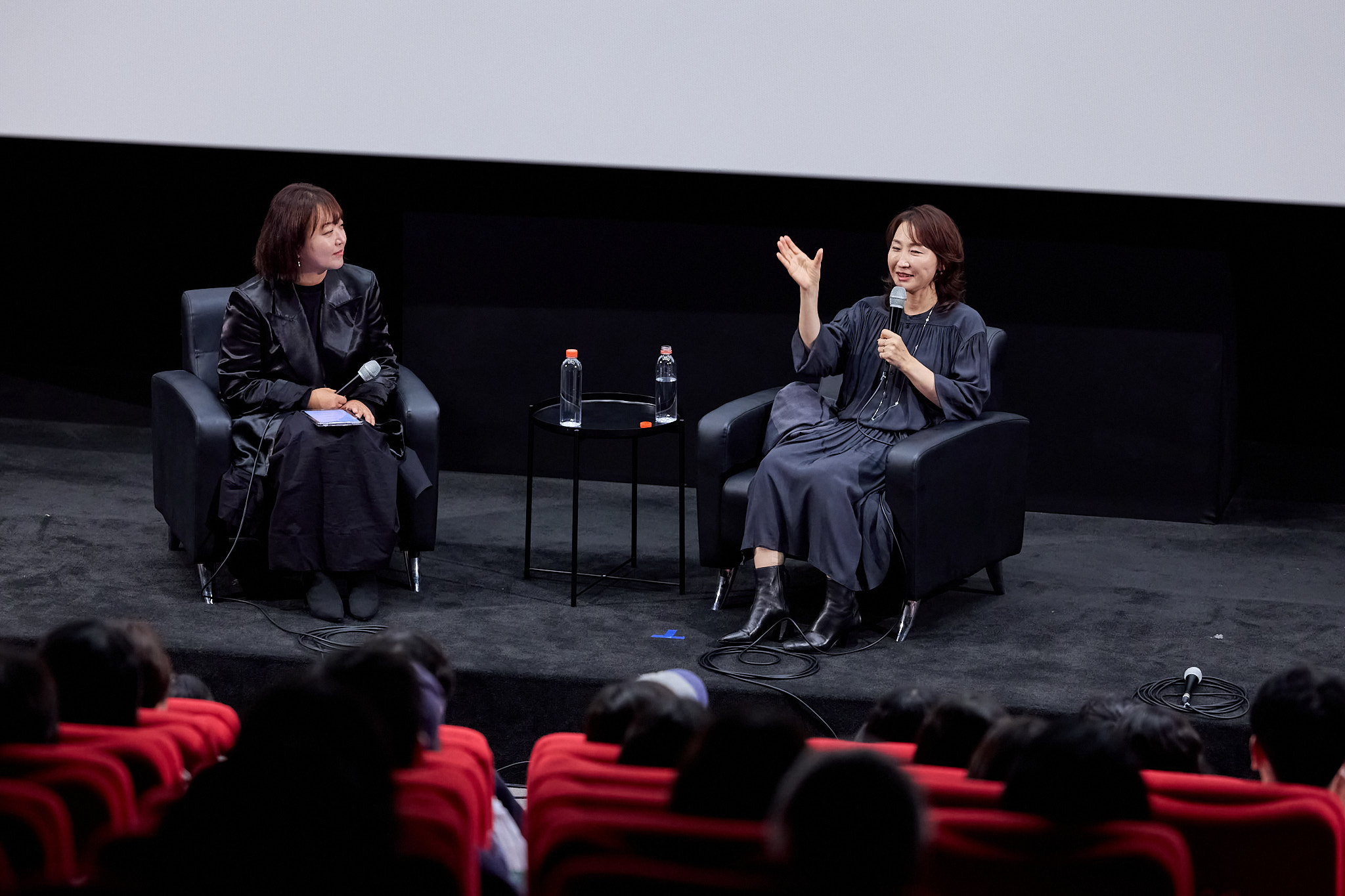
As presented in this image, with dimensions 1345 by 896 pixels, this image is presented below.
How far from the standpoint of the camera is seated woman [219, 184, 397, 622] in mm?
3641

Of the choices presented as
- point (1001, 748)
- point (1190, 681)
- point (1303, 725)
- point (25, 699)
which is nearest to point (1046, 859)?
point (1001, 748)

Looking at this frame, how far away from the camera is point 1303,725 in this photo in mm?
1909

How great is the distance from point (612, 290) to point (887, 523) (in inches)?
66.9

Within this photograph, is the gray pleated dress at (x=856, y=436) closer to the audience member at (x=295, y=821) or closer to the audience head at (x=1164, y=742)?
the audience head at (x=1164, y=742)

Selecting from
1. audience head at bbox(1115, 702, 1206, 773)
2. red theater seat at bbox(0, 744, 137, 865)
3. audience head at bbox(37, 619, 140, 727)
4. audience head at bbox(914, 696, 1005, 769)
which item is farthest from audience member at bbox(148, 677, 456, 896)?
audience head at bbox(1115, 702, 1206, 773)

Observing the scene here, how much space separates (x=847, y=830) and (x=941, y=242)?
8.65 feet

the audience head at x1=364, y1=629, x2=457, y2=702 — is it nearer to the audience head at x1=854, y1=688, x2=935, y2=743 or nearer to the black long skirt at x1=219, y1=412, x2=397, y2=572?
the audience head at x1=854, y1=688, x2=935, y2=743

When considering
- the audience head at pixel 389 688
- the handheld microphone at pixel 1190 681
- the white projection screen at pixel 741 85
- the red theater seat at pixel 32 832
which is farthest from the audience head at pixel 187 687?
the white projection screen at pixel 741 85

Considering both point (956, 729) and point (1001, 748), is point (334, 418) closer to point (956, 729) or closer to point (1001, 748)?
point (956, 729)

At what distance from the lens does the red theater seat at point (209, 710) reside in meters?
2.02

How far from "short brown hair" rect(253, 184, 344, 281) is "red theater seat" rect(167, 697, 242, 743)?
1.88m

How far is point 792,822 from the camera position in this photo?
1.28 meters

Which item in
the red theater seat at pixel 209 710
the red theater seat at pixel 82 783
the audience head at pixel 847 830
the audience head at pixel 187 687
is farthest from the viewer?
the audience head at pixel 187 687

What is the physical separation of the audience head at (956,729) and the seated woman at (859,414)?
1.54 metres
